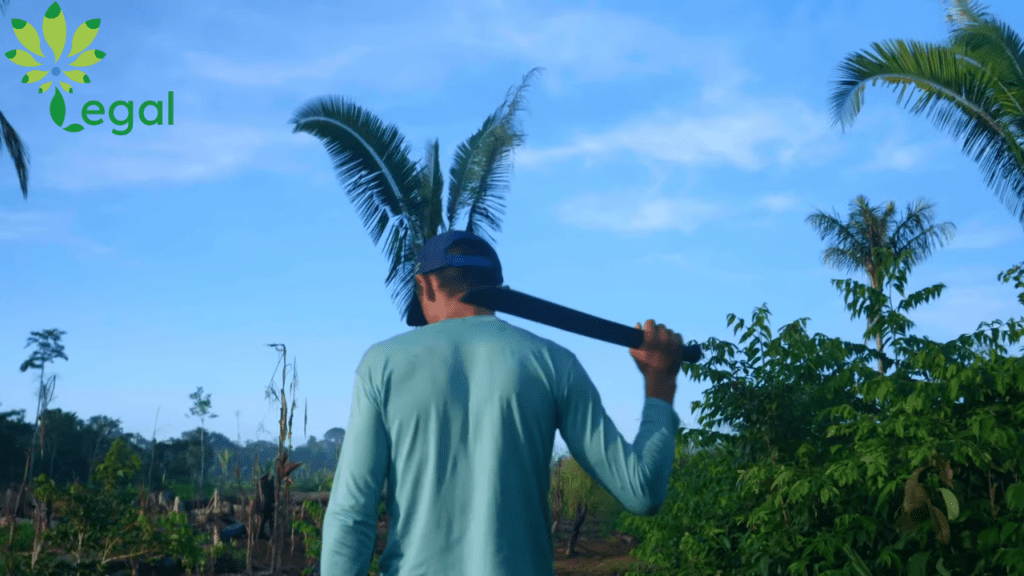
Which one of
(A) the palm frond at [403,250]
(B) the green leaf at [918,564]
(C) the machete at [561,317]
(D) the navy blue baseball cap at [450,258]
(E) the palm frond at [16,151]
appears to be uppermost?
(E) the palm frond at [16,151]

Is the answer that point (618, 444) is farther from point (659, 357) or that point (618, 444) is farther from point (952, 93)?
point (952, 93)

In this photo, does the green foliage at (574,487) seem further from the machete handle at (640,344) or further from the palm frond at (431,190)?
the machete handle at (640,344)

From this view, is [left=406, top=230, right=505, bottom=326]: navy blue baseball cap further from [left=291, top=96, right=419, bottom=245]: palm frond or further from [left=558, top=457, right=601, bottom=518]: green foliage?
[left=558, top=457, right=601, bottom=518]: green foliage

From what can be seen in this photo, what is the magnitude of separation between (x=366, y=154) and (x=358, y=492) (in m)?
10.2

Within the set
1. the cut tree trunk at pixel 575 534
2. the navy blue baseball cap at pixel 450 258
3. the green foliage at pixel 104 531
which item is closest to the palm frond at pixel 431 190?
the green foliage at pixel 104 531

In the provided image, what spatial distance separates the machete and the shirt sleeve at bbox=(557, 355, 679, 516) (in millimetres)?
125

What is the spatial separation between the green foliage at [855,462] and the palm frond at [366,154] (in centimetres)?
527

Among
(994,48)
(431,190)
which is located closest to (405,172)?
(431,190)

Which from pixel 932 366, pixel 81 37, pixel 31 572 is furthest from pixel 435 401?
pixel 81 37

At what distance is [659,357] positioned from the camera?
2.00 m

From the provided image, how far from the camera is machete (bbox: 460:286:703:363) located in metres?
1.91

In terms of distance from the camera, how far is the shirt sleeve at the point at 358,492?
6.64ft

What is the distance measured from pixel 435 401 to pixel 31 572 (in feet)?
24.4

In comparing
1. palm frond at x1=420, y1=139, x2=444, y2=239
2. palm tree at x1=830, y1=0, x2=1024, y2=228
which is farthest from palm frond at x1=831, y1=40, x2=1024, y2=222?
palm frond at x1=420, y1=139, x2=444, y2=239
